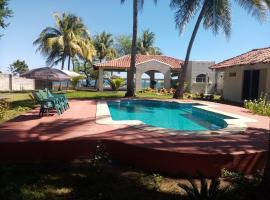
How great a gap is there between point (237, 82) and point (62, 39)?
24.8 metres

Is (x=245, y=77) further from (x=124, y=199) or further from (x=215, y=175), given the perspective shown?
(x=124, y=199)

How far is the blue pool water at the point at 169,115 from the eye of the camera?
1389 cm

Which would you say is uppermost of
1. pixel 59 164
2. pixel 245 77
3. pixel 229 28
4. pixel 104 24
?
pixel 104 24

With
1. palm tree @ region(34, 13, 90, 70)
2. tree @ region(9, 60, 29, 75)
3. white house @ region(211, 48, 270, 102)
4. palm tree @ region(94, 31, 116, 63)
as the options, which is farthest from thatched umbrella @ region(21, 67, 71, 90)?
tree @ region(9, 60, 29, 75)

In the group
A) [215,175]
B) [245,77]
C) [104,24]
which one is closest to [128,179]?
[215,175]

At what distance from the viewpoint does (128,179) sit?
6.48 meters

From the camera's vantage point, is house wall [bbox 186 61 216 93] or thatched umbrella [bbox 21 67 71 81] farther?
house wall [bbox 186 61 216 93]

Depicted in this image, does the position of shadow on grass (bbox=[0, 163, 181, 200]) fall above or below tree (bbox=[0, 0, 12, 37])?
below

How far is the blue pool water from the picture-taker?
13.9 metres

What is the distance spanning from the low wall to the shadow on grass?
3157 centimetres

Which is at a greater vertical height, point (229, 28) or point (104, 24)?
point (104, 24)

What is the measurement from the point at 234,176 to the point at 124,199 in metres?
2.36

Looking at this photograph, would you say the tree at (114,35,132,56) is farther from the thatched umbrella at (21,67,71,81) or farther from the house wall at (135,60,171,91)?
the thatched umbrella at (21,67,71,81)

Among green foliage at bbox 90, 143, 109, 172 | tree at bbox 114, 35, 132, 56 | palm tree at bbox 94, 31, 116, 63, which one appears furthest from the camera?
tree at bbox 114, 35, 132, 56
